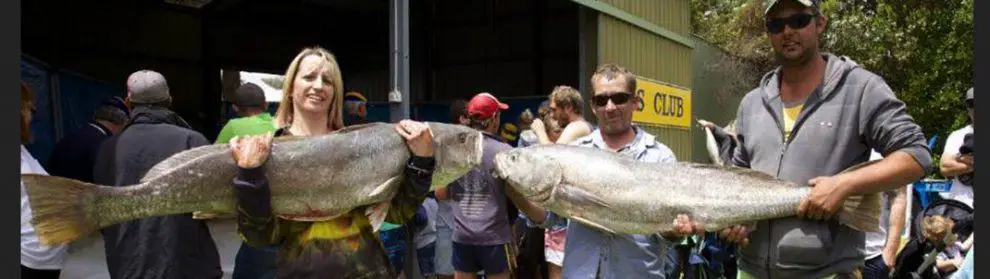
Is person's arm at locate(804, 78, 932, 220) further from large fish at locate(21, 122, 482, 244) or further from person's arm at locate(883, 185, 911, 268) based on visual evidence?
person's arm at locate(883, 185, 911, 268)

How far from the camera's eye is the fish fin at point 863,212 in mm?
3033

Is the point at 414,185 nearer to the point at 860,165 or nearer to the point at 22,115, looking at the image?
the point at 860,165

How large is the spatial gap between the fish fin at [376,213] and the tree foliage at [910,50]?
54.9 feet

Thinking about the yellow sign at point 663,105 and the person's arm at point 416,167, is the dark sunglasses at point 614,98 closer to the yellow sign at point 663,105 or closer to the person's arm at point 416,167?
the person's arm at point 416,167

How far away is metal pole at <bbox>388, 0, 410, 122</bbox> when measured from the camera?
8117 mm

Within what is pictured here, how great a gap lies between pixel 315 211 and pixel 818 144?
6.78 feet

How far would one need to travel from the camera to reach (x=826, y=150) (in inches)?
122

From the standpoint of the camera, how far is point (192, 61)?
2064cm

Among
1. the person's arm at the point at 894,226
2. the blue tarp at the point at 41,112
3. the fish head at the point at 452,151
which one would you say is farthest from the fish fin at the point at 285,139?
the blue tarp at the point at 41,112

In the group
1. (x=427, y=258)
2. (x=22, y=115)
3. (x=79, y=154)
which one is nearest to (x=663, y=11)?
(x=427, y=258)

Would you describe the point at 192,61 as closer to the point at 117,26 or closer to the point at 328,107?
the point at 117,26

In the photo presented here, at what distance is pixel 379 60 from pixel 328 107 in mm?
20584

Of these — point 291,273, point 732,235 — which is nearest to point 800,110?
point 732,235

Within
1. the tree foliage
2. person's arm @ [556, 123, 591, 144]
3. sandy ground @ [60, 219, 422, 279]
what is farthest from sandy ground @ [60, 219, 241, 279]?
the tree foliage
